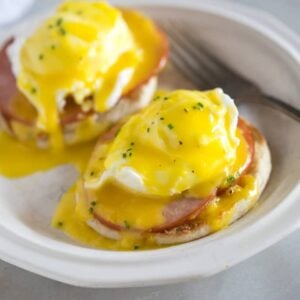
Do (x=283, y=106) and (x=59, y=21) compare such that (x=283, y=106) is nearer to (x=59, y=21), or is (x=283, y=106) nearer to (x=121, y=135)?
(x=121, y=135)

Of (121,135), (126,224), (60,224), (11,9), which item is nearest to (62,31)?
(121,135)

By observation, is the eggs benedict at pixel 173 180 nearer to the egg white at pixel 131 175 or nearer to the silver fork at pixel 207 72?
the egg white at pixel 131 175

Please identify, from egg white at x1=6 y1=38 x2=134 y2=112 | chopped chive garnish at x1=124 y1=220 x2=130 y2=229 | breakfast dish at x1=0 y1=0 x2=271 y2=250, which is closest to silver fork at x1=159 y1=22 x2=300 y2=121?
breakfast dish at x1=0 y1=0 x2=271 y2=250

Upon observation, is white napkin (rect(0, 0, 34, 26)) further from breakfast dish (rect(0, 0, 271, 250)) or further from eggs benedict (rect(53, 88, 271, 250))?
eggs benedict (rect(53, 88, 271, 250))

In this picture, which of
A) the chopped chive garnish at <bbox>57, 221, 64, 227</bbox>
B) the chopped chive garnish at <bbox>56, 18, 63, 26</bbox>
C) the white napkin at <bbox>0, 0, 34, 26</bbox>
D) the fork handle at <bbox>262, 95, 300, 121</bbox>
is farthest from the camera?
the white napkin at <bbox>0, 0, 34, 26</bbox>

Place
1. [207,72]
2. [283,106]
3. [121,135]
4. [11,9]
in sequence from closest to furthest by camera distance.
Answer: [121,135] < [283,106] < [207,72] < [11,9]

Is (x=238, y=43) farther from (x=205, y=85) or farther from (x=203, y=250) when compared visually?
(x=203, y=250)

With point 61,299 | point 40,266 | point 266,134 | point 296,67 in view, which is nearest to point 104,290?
point 61,299
